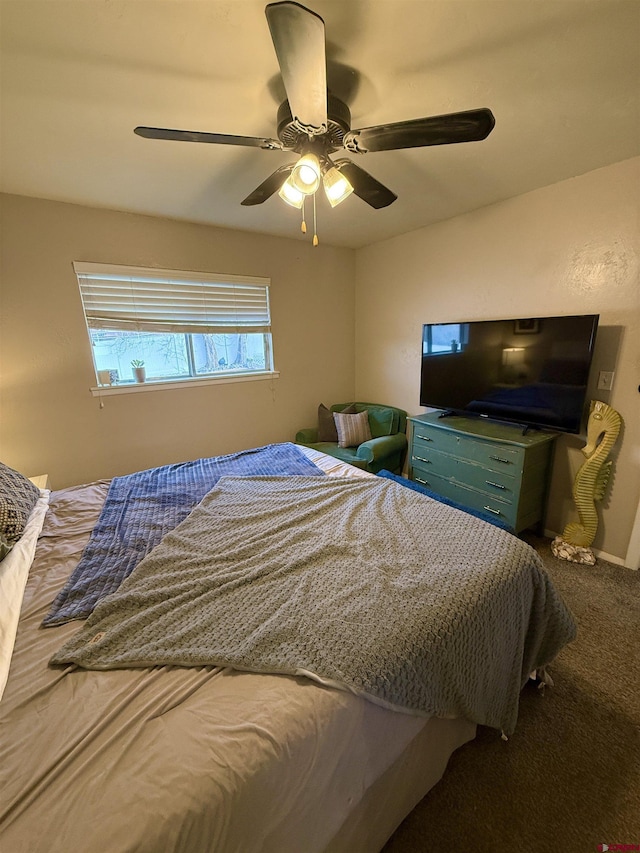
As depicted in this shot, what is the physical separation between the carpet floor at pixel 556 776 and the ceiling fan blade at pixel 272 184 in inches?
96.0

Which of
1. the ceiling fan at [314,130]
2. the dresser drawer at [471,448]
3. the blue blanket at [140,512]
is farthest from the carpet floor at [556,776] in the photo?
the ceiling fan at [314,130]

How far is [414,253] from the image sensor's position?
10.4 feet

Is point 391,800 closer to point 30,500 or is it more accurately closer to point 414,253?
point 30,500

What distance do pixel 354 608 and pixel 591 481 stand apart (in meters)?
2.04

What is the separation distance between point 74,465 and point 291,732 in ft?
8.60

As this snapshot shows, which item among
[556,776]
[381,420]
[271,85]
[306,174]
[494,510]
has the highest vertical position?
[271,85]

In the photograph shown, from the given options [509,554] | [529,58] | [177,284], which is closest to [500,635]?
[509,554]

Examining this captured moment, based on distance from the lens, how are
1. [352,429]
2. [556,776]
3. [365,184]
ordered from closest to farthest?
[556,776] < [365,184] < [352,429]

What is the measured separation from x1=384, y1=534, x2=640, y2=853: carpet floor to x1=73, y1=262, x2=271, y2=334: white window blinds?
10.3 feet

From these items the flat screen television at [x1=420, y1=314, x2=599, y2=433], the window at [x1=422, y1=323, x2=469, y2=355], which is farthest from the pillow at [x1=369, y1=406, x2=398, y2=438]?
the window at [x1=422, y1=323, x2=469, y2=355]

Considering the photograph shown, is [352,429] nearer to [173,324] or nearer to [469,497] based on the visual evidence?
[469,497]

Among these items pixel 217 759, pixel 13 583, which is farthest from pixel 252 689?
pixel 13 583

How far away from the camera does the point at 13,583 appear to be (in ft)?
3.66

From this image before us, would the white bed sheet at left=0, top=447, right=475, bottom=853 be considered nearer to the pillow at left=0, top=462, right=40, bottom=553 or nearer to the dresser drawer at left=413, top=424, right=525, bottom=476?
the pillow at left=0, top=462, right=40, bottom=553
